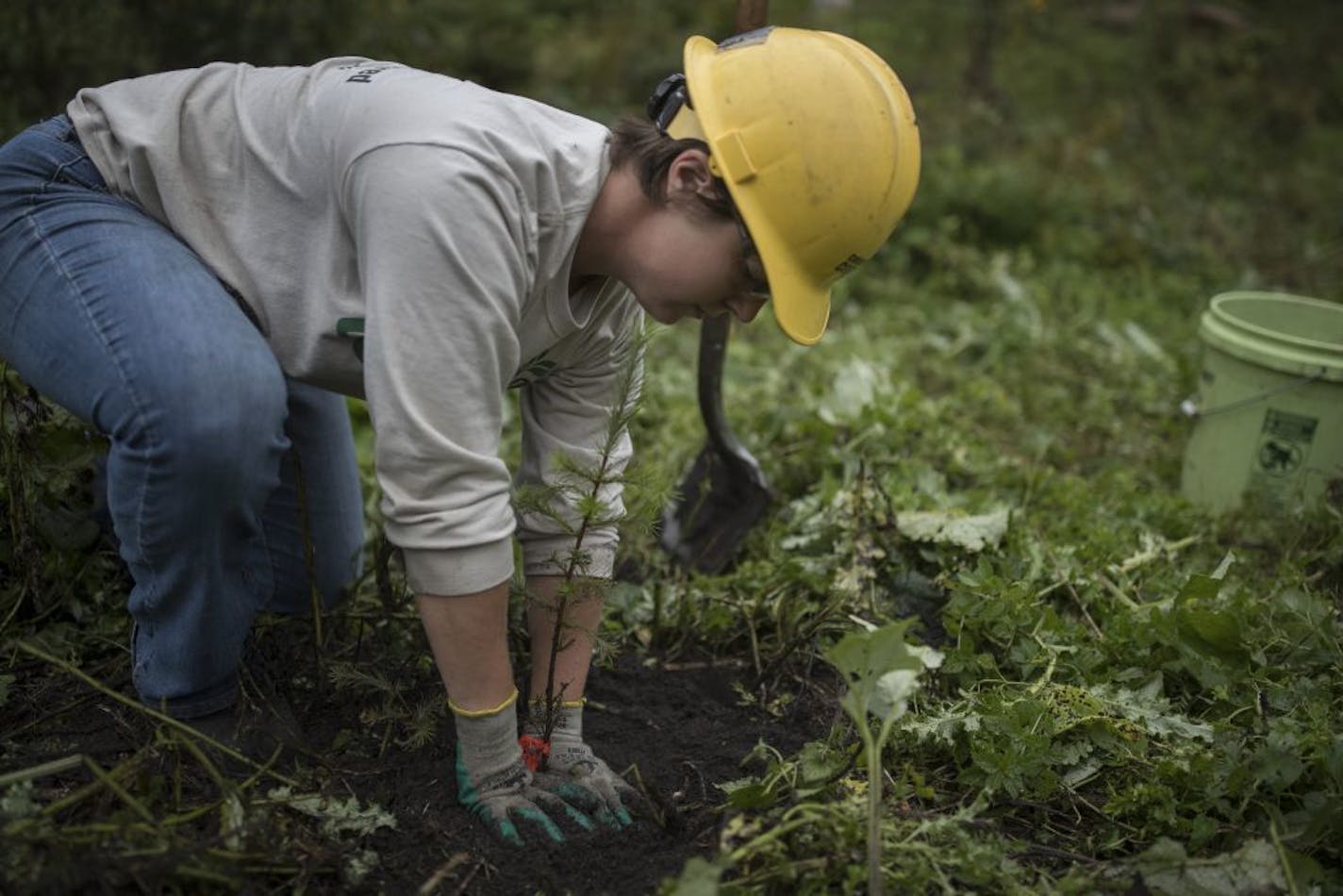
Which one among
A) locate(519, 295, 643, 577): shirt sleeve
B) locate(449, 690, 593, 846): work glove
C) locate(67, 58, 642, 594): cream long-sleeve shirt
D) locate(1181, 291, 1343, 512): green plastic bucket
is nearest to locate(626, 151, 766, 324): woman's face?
locate(67, 58, 642, 594): cream long-sleeve shirt

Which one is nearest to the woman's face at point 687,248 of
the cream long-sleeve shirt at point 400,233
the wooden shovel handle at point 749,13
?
the cream long-sleeve shirt at point 400,233

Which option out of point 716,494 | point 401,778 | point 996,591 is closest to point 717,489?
point 716,494

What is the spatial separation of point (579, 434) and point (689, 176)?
57 centimetres

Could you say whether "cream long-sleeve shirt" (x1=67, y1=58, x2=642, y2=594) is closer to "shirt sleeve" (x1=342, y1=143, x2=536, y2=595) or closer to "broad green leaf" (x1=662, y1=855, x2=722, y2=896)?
"shirt sleeve" (x1=342, y1=143, x2=536, y2=595)

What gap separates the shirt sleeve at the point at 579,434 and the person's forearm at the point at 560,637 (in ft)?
0.14

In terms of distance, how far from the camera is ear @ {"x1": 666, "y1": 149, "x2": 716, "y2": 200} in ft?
5.83

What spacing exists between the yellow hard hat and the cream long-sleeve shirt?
219 mm

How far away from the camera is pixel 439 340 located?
161cm

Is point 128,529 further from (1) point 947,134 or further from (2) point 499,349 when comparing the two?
(1) point 947,134

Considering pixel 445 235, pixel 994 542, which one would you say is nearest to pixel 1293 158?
pixel 994 542

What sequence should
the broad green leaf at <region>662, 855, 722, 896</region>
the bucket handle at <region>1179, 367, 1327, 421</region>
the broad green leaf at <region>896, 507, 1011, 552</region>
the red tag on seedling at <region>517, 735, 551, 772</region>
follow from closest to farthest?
the broad green leaf at <region>662, 855, 722, 896</region>
the red tag on seedling at <region>517, 735, 551, 772</region>
the broad green leaf at <region>896, 507, 1011, 552</region>
the bucket handle at <region>1179, 367, 1327, 421</region>

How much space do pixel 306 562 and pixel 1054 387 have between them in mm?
2883

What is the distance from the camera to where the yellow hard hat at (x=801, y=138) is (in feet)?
5.78

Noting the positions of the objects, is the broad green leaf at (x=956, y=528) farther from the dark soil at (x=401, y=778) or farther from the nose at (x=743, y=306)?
the nose at (x=743, y=306)
